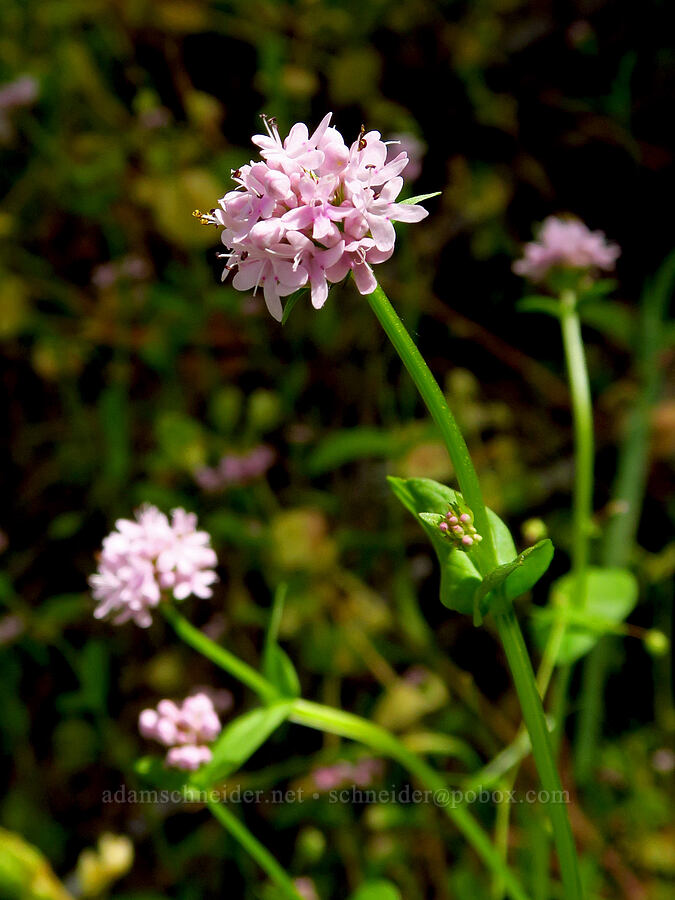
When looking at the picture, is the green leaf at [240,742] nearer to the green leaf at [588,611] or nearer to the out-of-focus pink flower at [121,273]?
the green leaf at [588,611]

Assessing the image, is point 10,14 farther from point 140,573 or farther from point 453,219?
point 140,573

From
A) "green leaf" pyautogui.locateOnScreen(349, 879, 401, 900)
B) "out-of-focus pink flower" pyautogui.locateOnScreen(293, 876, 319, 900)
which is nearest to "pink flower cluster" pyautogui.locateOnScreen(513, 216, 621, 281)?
"green leaf" pyautogui.locateOnScreen(349, 879, 401, 900)

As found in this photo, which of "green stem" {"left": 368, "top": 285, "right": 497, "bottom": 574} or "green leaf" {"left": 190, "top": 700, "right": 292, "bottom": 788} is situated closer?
"green stem" {"left": 368, "top": 285, "right": 497, "bottom": 574}

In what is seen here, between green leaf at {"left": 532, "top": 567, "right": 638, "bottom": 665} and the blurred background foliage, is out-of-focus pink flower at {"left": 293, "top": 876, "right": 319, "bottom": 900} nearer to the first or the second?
the blurred background foliage

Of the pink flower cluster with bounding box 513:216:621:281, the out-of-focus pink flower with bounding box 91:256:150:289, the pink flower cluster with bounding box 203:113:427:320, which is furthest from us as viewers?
the out-of-focus pink flower with bounding box 91:256:150:289

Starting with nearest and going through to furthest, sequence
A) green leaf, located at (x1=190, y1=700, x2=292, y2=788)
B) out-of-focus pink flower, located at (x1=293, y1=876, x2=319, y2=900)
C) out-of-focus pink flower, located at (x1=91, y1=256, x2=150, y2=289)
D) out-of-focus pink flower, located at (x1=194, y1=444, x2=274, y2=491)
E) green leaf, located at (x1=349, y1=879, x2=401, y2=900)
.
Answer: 1. green leaf, located at (x1=190, y1=700, x2=292, y2=788)
2. green leaf, located at (x1=349, y1=879, x2=401, y2=900)
3. out-of-focus pink flower, located at (x1=293, y1=876, x2=319, y2=900)
4. out-of-focus pink flower, located at (x1=194, y1=444, x2=274, y2=491)
5. out-of-focus pink flower, located at (x1=91, y1=256, x2=150, y2=289)

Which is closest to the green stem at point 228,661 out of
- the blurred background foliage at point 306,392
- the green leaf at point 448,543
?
the green leaf at point 448,543

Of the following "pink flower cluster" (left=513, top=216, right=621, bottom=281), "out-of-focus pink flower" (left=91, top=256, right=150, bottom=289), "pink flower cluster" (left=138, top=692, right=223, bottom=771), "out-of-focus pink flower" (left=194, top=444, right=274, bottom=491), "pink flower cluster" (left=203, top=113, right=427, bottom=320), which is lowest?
"pink flower cluster" (left=138, top=692, right=223, bottom=771)

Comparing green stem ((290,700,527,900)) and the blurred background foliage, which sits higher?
the blurred background foliage
